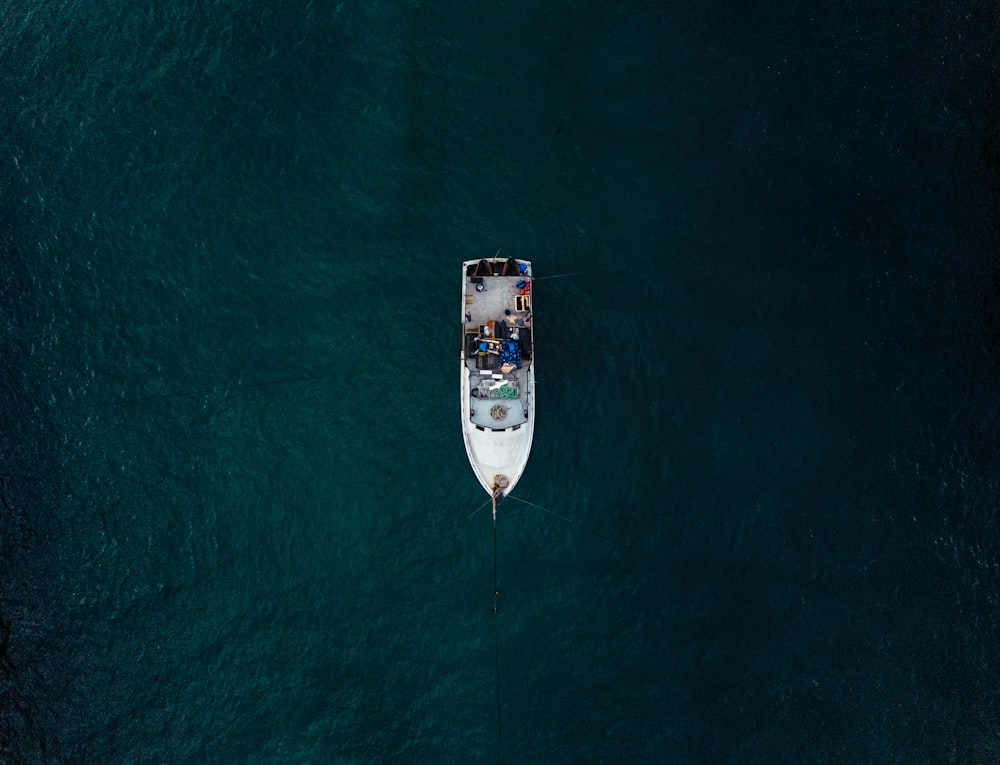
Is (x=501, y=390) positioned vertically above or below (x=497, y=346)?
below

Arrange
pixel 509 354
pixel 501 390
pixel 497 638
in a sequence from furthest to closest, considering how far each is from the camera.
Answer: pixel 497 638
pixel 501 390
pixel 509 354

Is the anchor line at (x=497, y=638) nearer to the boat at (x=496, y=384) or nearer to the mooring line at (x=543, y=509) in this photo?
the mooring line at (x=543, y=509)

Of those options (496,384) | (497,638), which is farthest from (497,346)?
(497,638)

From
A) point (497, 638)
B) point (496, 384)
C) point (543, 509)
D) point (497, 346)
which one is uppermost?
point (497, 346)

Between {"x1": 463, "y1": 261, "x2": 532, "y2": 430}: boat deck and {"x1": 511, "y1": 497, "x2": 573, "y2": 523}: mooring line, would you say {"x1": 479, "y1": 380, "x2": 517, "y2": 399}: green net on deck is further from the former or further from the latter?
{"x1": 511, "y1": 497, "x2": 573, "y2": 523}: mooring line

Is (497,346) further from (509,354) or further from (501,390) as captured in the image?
(501,390)

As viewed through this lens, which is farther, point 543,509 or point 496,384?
point 543,509

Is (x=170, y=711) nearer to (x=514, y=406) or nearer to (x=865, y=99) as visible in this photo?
(x=514, y=406)

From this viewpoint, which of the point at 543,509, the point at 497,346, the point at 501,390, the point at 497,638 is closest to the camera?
the point at 501,390
